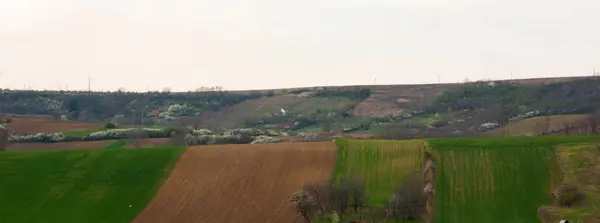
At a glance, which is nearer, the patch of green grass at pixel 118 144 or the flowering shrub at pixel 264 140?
the flowering shrub at pixel 264 140

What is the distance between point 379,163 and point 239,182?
11748 millimetres

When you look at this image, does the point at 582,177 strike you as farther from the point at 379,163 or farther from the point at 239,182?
the point at 239,182

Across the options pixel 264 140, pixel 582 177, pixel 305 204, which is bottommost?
pixel 305 204

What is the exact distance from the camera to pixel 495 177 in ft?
190

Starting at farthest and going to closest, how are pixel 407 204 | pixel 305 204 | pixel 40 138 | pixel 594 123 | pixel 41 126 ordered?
pixel 41 126, pixel 40 138, pixel 594 123, pixel 407 204, pixel 305 204

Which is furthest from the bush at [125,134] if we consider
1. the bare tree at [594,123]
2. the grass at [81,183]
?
the bare tree at [594,123]

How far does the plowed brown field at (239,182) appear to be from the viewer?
52.6 m

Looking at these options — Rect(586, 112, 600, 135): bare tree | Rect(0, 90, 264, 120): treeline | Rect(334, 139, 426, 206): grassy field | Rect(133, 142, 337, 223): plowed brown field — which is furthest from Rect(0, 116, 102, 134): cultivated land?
Rect(586, 112, 600, 135): bare tree

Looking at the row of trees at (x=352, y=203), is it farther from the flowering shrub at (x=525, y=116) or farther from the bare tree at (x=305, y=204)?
the flowering shrub at (x=525, y=116)

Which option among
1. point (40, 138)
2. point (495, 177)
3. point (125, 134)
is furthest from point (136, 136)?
point (495, 177)

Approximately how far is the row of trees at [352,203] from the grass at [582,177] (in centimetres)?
859

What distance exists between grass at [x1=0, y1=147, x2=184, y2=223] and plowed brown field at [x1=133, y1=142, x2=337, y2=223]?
1.66 meters

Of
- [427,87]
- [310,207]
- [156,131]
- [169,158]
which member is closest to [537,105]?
[427,87]

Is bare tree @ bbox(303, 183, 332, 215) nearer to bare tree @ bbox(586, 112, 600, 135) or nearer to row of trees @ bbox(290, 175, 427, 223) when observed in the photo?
row of trees @ bbox(290, 175, 427, 223)
